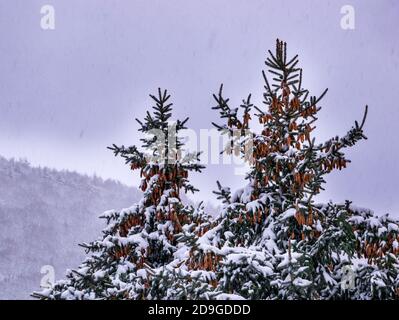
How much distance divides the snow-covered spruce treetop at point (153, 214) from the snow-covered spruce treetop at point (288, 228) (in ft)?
5.92

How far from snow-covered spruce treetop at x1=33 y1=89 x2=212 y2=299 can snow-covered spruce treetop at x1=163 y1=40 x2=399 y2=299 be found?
181 cm

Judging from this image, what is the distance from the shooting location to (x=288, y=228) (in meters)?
7.04

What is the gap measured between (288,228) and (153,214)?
3.60m

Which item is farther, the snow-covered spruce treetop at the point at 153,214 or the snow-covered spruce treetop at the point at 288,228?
the snow-covered spruce treetop at the point at 153,214

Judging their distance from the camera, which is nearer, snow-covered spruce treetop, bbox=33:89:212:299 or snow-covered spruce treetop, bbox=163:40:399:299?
snow-covered spruce treetop, bbox=163:40:399:299

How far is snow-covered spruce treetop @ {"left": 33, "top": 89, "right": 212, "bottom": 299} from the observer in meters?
9.16

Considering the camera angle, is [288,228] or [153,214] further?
[153,214]

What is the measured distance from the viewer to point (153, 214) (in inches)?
384

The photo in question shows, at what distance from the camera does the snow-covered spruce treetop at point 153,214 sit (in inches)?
361
